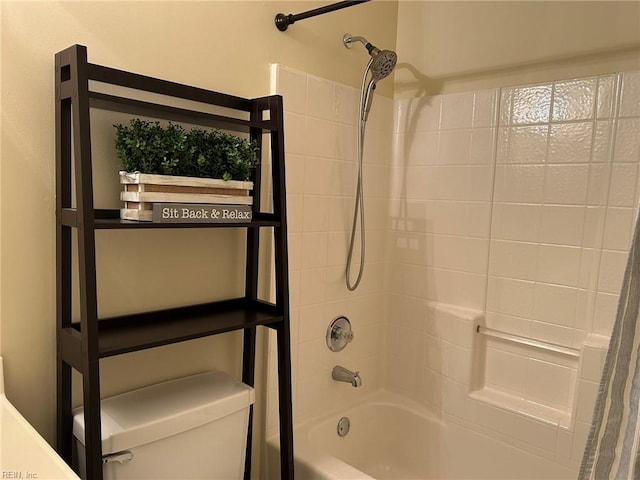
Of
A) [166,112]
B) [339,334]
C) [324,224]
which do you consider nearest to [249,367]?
[339,334]

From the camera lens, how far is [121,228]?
3.79 feet

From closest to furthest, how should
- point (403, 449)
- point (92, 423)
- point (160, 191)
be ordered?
point (92, 423)
point (160, 191)
point (403, 449)

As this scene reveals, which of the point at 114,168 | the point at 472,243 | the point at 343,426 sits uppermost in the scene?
the point at 114,168

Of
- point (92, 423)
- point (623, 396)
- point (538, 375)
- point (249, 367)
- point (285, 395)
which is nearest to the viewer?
point (623, 396)

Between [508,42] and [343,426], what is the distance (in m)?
1.63

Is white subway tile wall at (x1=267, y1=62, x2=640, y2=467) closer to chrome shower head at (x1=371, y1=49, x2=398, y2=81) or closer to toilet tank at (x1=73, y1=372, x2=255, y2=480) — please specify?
chrome shower head at (x1=371, y1=49, x2=398, y2=81)

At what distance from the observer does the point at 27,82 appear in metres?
1.19

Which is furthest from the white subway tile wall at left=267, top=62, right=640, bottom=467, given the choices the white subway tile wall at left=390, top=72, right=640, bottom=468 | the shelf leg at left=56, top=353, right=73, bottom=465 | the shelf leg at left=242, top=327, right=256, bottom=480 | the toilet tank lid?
the shelf leg at left=56, top=353, right=73, bottom=465

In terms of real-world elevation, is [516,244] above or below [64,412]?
above

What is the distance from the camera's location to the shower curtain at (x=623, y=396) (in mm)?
688

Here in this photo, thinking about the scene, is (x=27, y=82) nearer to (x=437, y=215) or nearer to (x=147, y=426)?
(x=147, y=426)

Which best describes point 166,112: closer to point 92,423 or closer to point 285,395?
point 92,423

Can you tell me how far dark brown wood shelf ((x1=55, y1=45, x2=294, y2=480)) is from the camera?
3.62ft

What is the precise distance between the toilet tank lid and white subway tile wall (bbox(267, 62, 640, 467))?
12.7 inches
